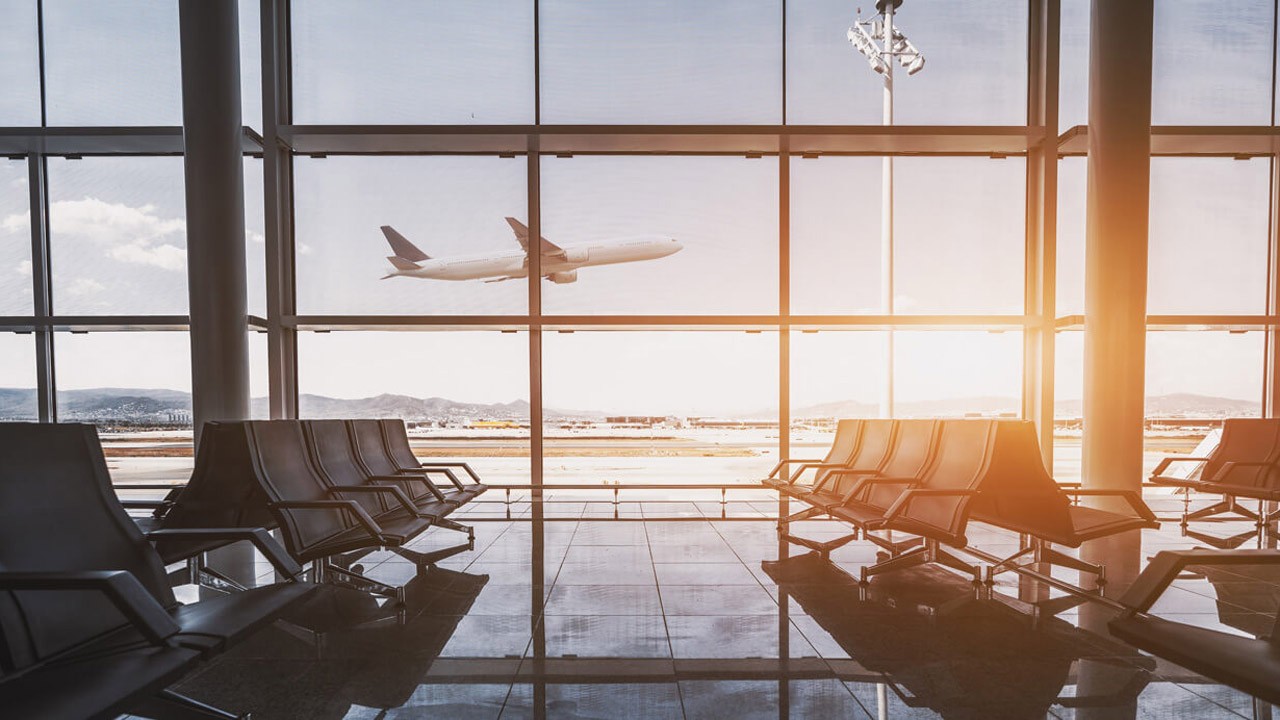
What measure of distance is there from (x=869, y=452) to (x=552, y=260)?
345 cm

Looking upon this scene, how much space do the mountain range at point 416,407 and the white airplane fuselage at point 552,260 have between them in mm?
1330

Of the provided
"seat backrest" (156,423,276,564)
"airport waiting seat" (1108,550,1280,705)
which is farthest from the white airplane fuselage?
"airport waiting seat" (1108,550,1280,705)

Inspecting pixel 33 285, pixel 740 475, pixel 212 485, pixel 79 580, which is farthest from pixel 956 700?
pixel 740 475

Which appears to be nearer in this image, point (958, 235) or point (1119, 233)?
point (1119, 233)

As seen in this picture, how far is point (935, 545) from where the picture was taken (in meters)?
3.65

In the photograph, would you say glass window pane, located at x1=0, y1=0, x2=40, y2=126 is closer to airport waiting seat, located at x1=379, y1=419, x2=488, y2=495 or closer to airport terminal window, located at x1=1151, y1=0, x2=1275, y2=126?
airport waiting seat, located at x1=379, y1=419, x2=488, y2=495

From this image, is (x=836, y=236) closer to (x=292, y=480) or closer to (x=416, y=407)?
(x=416, y=407)

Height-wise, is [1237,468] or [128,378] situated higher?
[128,378]

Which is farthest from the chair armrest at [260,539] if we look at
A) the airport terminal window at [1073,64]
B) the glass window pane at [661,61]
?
the airport terminal window at [1073,64]

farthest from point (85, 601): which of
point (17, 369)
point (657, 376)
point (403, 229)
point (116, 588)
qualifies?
point (17, 369)

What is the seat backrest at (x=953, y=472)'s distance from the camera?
130 inches

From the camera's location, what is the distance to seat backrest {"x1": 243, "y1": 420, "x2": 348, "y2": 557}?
300 centimetres

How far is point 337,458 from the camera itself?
4.00 m

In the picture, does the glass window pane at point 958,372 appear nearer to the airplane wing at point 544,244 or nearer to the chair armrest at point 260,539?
the airplane wing at point 544,244
